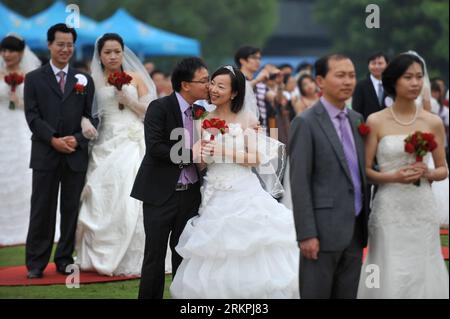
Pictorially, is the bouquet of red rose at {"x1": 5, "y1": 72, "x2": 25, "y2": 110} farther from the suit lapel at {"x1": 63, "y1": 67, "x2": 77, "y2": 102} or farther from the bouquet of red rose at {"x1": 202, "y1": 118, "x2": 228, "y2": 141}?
the bouquet of red rose at {"x1": 202, "y1": 118, "x2": 228, "y2": 141}

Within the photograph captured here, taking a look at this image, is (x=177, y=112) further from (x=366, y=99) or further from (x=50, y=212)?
(x=366, y=99)

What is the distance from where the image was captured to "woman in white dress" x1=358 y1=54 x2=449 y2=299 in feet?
22.5

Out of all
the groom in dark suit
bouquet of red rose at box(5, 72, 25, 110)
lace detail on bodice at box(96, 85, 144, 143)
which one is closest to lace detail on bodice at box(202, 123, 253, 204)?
the groom in dark suit

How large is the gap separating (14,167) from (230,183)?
5.87 metres

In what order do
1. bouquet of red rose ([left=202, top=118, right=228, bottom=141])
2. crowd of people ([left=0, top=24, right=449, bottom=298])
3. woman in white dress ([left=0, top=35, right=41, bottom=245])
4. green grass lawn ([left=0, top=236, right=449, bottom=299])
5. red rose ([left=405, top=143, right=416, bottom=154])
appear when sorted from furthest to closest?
woman in white dress ([left=0, top=35, right=41, bottom=245]) < green grass lawn ([left=0, top=236, right=449, bottom=299]) < bouquet of red rose ([left=202, top=118, right=228, bottom=141]) < red rose ([left=405, top=143, right=416, bottom=154]) < crowd of people ([left=0, top=24, right=449, bottom=298])

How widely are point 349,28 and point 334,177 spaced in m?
37.5

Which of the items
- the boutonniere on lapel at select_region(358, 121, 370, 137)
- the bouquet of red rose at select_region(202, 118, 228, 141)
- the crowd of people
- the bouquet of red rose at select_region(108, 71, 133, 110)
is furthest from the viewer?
the bouquet of red rose at select_region(108, 71, 133, 110)

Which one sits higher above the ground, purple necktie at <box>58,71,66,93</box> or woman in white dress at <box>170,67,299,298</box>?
purple necktie at <box>58,71,66,93</box>

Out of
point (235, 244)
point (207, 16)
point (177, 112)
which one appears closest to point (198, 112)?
point (177, 112)

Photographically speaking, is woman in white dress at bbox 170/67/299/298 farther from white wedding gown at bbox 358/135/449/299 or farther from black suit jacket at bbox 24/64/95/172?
black suit jacket at bbox 24/64/95/172

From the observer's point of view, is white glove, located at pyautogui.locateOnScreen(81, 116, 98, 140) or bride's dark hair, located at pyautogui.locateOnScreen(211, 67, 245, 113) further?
white glove, located at pyautogui.locateOnScreen(81, 116, 98, 140)

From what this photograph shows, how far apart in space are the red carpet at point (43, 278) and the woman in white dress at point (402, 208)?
3657 mm

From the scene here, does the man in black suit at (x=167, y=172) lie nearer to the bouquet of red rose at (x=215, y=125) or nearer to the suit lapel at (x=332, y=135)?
the bouquet of red rose at (x=215, y=125)

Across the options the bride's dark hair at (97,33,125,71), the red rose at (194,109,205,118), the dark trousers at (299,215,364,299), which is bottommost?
the dark trousers at (299,215,364,299)
